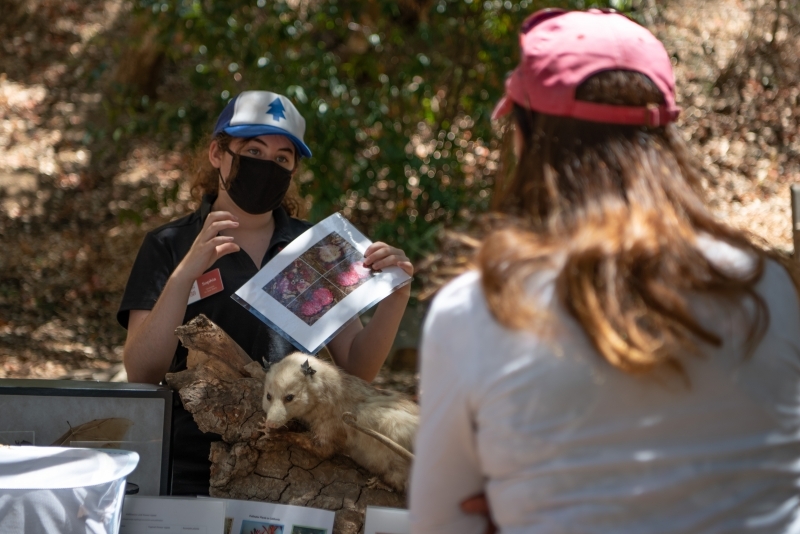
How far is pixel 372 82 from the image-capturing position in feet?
21.7

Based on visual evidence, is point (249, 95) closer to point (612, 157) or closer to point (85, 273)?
point (612, 157)

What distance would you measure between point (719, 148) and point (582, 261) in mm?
8661

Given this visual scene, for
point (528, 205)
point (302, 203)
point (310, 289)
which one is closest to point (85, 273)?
point (302, 203)

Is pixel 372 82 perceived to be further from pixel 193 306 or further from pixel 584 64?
pixel 584 64

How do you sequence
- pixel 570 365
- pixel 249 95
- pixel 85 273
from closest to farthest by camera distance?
pixel 570 365 → pixel 249 95 → pixel 85 273

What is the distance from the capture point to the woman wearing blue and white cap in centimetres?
263

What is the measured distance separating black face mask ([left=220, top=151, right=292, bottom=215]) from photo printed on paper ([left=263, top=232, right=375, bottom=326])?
388 millimetres

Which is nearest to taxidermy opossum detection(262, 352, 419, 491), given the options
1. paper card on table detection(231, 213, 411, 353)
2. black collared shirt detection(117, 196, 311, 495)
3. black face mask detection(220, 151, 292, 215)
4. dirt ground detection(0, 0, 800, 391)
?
paper card on table detection(231, 213, 411, 353)

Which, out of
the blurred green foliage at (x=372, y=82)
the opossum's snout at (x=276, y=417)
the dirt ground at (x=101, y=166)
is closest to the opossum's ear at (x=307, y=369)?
the opossum's snout at (x=276, y=417)

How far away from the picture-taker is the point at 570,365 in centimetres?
122

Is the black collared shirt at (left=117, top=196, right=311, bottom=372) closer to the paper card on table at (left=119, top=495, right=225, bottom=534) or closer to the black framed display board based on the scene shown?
the black framed display board

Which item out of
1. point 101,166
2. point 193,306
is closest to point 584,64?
point 193,306

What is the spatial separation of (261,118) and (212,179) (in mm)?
382

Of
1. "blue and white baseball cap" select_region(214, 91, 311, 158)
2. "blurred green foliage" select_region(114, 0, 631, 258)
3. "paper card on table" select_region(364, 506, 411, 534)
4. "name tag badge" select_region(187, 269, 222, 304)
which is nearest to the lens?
"paper card on table" select_region(364, 506, 411, 534)
